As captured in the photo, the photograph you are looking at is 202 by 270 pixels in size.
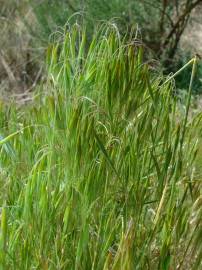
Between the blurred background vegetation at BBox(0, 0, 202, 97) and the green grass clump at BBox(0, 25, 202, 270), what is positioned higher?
the green grass clump at BBox(0, 25, 202, 270)

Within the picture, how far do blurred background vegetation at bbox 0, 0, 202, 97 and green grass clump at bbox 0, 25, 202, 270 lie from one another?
4730mm

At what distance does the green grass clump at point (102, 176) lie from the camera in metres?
2.11

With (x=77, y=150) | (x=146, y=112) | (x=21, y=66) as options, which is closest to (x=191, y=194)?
(x=146, y=112)

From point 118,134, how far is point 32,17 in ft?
25.0

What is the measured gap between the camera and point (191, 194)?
7.78ft

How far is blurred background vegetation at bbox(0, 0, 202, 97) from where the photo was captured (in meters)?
8.00

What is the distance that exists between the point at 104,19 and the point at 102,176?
18.8 ft

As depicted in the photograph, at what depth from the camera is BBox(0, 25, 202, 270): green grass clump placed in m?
2.11

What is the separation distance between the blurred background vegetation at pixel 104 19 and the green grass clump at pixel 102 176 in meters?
4.73

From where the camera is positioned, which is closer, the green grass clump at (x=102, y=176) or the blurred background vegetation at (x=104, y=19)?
the green grass clump at (x=102, y=176)

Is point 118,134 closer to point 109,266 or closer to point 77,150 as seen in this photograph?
point 77,150

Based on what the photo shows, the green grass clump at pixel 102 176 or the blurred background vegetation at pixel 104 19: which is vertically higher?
the green grass clump at pixel 102 176

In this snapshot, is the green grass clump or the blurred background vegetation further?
the blurred background vegetation

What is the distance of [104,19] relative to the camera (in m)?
7.69
